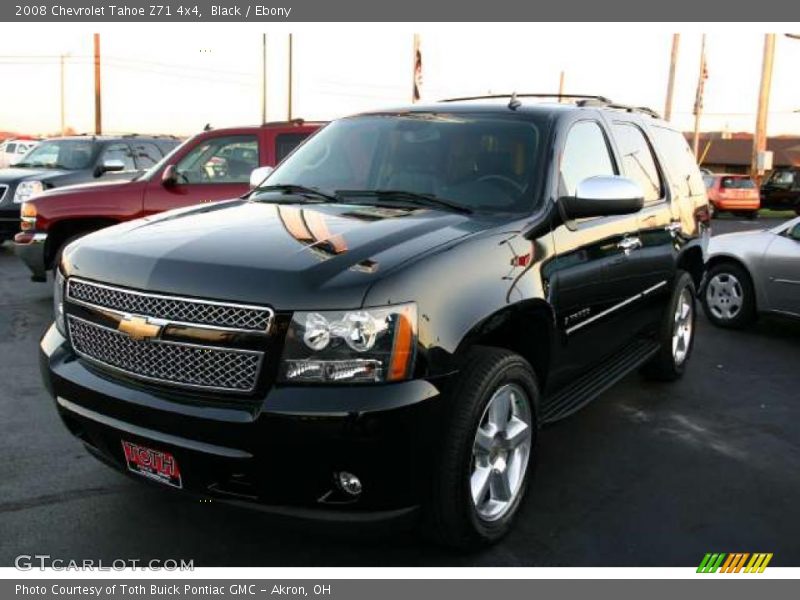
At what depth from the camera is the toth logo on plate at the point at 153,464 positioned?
2918mm

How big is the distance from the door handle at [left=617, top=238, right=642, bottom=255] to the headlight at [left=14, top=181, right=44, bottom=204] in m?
9.14

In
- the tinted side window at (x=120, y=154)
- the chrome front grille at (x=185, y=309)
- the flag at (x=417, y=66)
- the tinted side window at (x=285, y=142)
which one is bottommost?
the chrome front grille at (x=185, y=309)

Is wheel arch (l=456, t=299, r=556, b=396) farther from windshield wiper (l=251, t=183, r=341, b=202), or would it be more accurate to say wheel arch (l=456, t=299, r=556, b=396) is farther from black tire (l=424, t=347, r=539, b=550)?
windshield wiper (l=251, t=183, r=341, b=202)

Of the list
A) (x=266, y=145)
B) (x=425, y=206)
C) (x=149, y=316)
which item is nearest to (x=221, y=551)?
(x=149, y=316)

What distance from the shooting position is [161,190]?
823 cm

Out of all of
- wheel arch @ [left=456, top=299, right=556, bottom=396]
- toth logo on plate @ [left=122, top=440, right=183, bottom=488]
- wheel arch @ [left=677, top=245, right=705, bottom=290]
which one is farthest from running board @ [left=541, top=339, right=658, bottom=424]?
toth logo on plate @ [left=122, top=440, right=183, bottom=488]

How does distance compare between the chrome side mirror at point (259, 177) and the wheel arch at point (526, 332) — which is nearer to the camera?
the wheel arch at point (526, 332)

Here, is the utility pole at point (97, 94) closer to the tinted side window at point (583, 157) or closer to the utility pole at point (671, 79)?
the utility pole at point (671, 79)

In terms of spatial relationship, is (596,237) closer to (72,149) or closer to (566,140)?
(566,140)

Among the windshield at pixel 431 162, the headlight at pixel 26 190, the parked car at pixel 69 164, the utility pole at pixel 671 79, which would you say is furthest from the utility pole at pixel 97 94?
the windshield at pixel 431 162

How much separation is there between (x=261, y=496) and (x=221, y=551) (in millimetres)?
597

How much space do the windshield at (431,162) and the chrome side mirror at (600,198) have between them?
0.74 feet

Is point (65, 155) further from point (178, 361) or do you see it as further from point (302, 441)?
point (302, 441)

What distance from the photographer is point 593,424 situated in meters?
4.99
